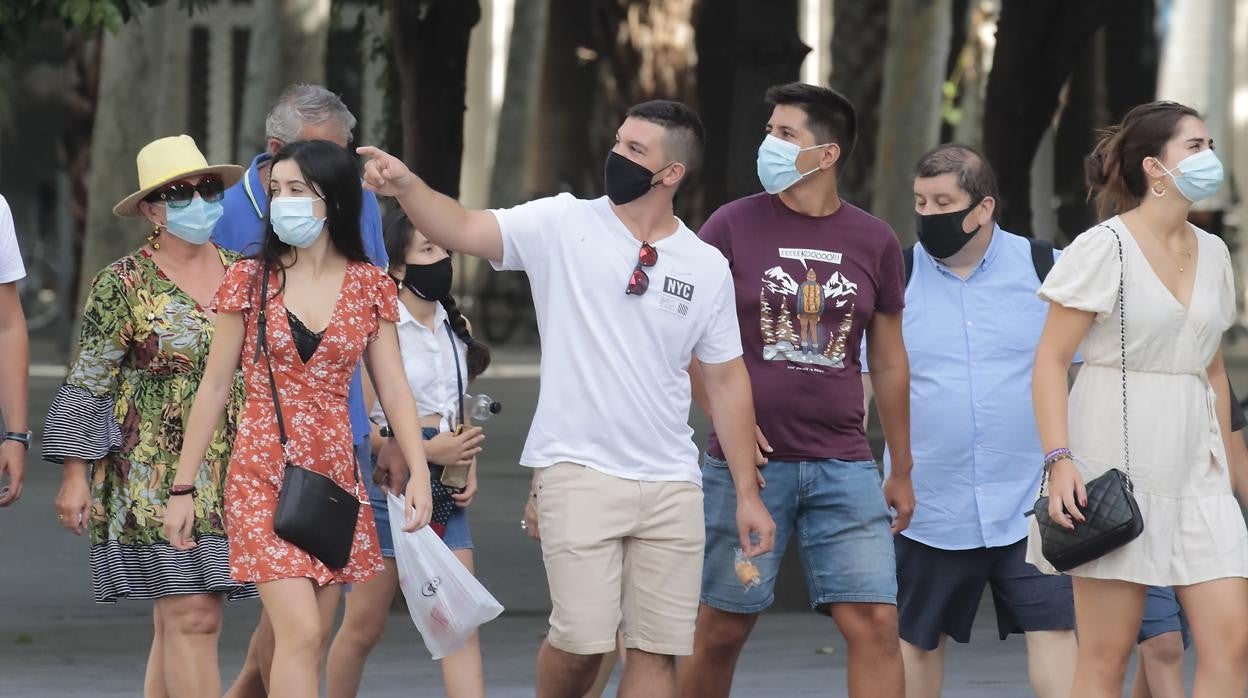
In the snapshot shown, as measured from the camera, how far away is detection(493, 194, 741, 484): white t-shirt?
6.25 meters

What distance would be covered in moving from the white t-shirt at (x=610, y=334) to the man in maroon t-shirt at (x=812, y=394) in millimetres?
321

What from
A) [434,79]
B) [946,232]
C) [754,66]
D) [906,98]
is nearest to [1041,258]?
[946,232]

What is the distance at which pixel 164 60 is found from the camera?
65.9 ft

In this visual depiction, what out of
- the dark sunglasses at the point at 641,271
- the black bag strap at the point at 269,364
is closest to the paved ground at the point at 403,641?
the black bag strap at the point at 269,364

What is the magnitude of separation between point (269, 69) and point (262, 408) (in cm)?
1971

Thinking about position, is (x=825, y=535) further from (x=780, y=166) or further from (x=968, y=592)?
(x=780, y=166)

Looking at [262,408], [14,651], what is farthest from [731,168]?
[262,408]

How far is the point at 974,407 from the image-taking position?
7012 mm

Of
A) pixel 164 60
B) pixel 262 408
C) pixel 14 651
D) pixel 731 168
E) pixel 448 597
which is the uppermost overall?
pixel 164 60

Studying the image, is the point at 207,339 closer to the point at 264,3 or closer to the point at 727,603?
the point at 727,603

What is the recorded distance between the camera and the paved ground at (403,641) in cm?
852

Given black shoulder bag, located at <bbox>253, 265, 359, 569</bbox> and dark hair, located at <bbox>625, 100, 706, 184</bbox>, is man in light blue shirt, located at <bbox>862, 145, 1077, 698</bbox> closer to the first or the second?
dark hair, located at <bbox>625, 100, 706, 184</bbox>

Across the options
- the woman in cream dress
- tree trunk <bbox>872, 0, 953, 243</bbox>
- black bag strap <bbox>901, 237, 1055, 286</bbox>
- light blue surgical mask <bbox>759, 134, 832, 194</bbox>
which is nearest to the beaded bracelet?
the woman in cream dress

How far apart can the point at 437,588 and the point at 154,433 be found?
885 millimetres
